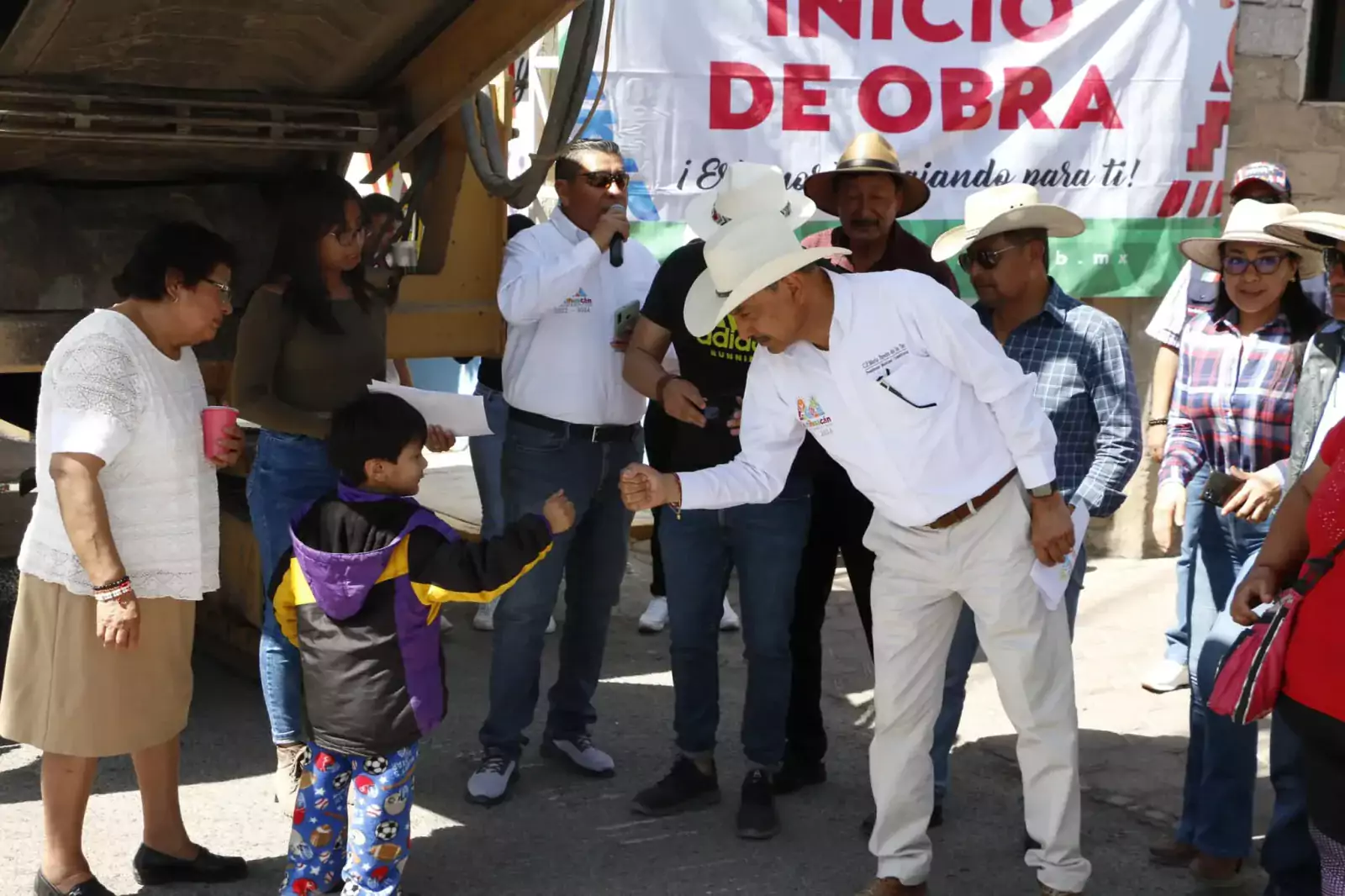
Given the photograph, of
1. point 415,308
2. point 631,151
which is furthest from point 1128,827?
point 631,151

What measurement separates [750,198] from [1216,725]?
197 centimetres

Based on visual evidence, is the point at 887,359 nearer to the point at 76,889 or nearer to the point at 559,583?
the point at 559,583

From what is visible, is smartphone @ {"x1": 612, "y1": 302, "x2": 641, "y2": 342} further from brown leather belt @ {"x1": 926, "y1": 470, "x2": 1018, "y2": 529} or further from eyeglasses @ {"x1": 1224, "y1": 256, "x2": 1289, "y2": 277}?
eyeglasses @ {"x1": 1224, "y1": 256, "x2": 1289, "y2": 277}

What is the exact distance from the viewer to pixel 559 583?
429 cm

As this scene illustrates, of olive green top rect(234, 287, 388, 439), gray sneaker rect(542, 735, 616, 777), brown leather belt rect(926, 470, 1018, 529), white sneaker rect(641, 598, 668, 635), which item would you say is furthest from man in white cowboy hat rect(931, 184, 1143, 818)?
white sneaker rect(641, 598, 668, 635)

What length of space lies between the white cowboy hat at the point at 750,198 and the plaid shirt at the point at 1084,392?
777 millimetres

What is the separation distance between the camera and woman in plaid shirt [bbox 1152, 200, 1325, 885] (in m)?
3.78

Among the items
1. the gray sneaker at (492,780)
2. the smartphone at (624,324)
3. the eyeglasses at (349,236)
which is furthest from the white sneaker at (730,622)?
the eyeglasses at (349,236)

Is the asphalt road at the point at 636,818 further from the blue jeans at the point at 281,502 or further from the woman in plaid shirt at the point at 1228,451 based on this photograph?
the blue jeans at the point at 281,502

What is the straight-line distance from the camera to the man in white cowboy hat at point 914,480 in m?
3.36

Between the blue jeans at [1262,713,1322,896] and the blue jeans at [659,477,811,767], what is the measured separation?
4.47 ft

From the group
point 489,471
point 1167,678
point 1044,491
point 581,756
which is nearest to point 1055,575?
point 1044,491

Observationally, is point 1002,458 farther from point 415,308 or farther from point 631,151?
point 631,151

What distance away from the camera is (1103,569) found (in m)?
7.34
